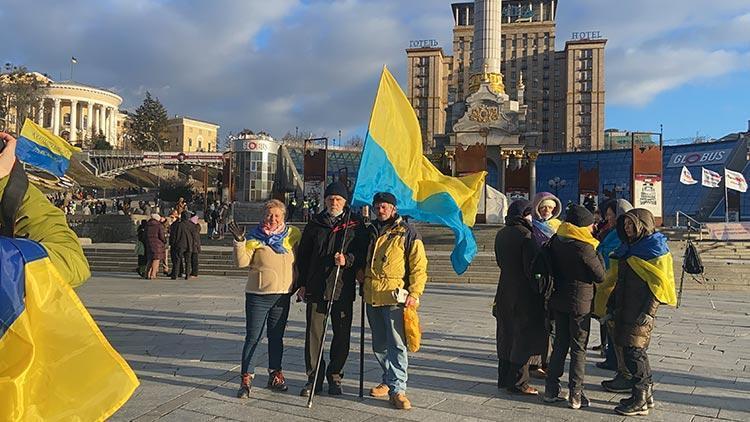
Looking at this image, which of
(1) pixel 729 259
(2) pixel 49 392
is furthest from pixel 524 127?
(2) pixel 49 392

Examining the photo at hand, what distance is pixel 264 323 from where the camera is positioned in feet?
18.4

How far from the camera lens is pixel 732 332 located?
30.5ft

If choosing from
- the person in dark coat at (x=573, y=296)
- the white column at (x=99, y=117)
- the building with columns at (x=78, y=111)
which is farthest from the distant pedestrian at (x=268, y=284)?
the white column at (x=99, y=117)

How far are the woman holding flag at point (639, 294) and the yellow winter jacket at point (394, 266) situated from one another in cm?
180

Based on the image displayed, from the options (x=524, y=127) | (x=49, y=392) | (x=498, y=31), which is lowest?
(x=49, y=392)

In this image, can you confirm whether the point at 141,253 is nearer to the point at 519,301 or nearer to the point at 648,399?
the point at 519,301

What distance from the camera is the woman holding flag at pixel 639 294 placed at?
5191mm

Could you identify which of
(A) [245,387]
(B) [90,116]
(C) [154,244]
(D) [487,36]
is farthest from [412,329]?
(B) [90,116]

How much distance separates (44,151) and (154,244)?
9.17 metres

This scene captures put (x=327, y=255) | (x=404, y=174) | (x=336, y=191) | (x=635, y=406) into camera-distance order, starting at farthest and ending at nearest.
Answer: (x=404, y=174) → (x=336, y=191) → (x=327, y=255) → (x=635, y=406)

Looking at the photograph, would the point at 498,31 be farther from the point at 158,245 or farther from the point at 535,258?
the point at 535,258

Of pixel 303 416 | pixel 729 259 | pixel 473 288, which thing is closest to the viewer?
pixel 303 416

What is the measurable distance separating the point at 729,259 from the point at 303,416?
63.1 ft

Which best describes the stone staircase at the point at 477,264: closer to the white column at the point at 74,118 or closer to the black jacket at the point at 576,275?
the black jacket at the point at 576,275
